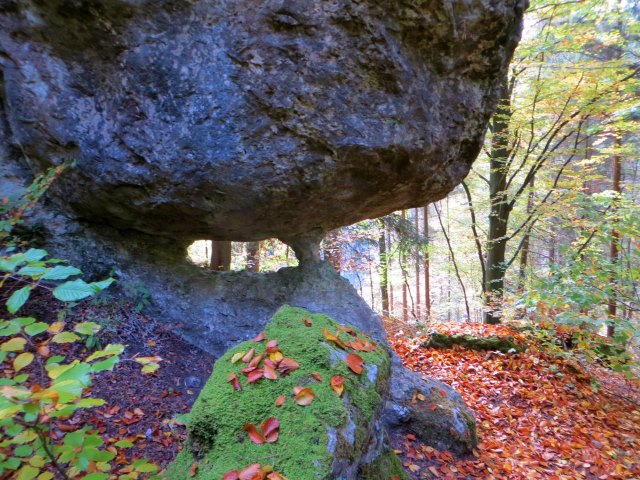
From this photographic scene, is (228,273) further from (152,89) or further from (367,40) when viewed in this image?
(367,40)

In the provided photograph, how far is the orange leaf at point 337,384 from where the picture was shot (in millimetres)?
2154

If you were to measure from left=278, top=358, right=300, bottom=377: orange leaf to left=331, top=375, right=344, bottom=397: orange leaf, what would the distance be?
24 cm

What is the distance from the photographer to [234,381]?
2244 millimetres

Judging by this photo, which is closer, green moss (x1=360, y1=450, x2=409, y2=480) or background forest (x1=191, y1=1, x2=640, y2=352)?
green moss (x1=360, y1=450, x2=409, y2=480)

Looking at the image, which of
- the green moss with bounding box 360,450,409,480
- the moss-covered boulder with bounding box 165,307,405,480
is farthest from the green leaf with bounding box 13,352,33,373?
the green moss with bounding box 360,450,409,480

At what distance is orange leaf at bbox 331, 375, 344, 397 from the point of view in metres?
2.15

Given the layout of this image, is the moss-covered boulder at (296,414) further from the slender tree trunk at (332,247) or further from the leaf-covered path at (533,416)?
A: the slender tree trunk at (332,247)

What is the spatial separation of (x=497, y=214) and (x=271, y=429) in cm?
859

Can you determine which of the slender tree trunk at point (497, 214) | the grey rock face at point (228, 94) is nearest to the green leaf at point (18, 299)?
the grey rock face at point (228, 94)

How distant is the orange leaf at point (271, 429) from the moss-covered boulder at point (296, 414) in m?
0.02

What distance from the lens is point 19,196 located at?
148 inches

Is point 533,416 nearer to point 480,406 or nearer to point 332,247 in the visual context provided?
point 480,406

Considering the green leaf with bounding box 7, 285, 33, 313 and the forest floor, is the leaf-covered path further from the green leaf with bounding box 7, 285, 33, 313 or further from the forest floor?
the green leaf with bounding box 7, 285, 33, 313

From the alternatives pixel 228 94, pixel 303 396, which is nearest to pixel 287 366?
pixel 303 396
